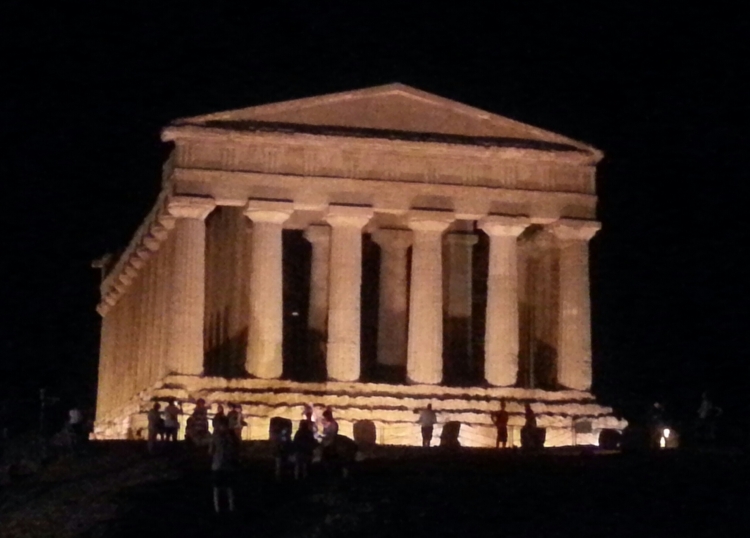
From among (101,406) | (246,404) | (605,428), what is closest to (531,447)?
(605,428)

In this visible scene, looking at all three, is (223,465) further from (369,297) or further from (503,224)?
(369,297)

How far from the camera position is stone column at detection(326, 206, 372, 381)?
216 feet

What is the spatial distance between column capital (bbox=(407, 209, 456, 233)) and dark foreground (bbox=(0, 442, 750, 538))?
14.2m

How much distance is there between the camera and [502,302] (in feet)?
223

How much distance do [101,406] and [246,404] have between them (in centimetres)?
2619

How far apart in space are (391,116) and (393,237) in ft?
20.5

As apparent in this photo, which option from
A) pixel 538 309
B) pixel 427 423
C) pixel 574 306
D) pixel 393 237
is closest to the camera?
pixel 427 423

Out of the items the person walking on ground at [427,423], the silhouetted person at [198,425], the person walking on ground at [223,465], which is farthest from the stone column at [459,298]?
the person walking on ground at [223,465]

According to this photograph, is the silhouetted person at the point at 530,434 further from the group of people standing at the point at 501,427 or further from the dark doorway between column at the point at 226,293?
the dark doorway between column at the point at 226,293

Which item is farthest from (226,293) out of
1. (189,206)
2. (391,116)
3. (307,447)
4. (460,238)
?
(307,447)

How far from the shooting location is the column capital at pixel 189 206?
65250mm

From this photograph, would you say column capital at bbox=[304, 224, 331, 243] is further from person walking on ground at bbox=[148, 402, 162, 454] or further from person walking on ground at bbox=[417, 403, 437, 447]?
person walking on ground at bbox=[148, 402, 162, 454]

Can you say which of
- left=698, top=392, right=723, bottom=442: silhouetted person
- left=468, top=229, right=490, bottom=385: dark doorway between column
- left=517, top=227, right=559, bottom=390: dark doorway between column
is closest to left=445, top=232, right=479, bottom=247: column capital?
left=468, top=229, right=490, bottom=385: dark doorway between column

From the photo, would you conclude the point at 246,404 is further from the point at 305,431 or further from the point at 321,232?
the point at 305,431
